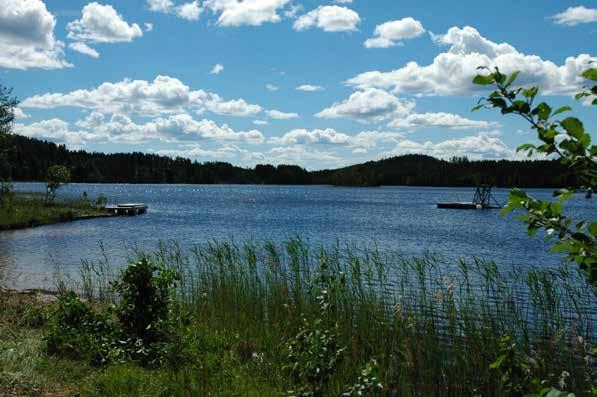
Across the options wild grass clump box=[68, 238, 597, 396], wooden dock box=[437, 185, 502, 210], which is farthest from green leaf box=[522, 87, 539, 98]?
wooden dock box=[437, 185, 502, 210]

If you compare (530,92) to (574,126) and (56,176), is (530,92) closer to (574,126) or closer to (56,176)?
(574,126)

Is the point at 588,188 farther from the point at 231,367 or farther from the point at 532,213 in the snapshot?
the point at 231,367

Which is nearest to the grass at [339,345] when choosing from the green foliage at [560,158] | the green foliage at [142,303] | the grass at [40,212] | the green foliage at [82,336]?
the green foliage at [82,336]

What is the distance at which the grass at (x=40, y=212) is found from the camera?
1588 inches

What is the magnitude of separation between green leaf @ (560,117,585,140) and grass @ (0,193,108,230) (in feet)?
139

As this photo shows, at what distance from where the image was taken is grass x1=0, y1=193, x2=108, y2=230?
40344 millimetres

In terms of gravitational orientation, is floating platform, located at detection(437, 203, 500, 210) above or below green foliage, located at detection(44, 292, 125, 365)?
below

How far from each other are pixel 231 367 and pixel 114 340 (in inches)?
80.6

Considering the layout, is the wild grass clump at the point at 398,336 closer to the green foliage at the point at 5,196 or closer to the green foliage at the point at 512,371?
the green foliage at the point at 512,371

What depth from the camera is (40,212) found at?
45688mm

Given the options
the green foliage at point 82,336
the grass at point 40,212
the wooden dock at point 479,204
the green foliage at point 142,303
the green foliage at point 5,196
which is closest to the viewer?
the green foliage at point 82,336

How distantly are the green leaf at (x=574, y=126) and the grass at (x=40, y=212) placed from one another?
4242cm

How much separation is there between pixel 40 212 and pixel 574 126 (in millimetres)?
49292

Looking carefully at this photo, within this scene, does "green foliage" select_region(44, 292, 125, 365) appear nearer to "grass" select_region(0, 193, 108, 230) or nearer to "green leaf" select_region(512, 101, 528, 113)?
"green leaf" select_region(512, 101, 528, 113)
